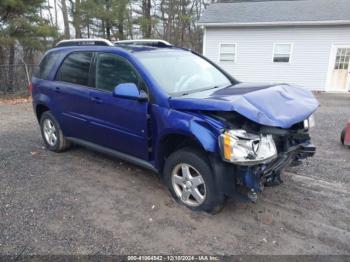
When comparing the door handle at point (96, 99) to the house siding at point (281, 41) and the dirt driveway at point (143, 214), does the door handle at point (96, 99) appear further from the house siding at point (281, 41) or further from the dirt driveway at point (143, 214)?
the house siding at point (281, 41)

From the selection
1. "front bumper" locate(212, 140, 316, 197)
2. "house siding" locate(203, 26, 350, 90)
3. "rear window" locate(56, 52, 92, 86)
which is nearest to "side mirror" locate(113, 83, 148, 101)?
"rear window" locate(56, 52, 92, 86)

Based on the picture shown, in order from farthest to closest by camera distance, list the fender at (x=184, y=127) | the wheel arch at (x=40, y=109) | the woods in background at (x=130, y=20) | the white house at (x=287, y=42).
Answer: the woods in background at (x=130, y=20), the white house at (x=287, y=42), the wheel arch at (x=40, y=109), the fender at (x=184, y=127)

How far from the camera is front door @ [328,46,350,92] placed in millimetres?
13958

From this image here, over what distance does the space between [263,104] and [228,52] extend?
524 inches

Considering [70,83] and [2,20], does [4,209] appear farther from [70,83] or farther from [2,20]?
[2,20]

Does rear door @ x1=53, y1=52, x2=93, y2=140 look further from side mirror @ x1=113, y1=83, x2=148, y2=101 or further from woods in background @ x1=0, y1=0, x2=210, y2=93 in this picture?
woods in background @ x1=0, y1=0, x2=210, y2=93

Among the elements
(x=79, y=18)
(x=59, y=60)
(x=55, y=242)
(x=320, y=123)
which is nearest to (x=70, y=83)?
(x=59, y=60)

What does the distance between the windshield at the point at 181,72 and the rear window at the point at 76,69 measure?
98 centimetres

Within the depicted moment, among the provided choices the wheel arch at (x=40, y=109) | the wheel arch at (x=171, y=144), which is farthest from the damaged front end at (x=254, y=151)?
the wheel arch at (x=40, y=109)

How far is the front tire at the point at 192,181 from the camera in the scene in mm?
3098

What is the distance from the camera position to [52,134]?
529 cm

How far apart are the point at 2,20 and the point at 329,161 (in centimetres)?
1260

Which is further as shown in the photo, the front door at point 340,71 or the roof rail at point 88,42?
the front door at point 340,71

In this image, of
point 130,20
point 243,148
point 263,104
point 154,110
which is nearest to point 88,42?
point 154,110
